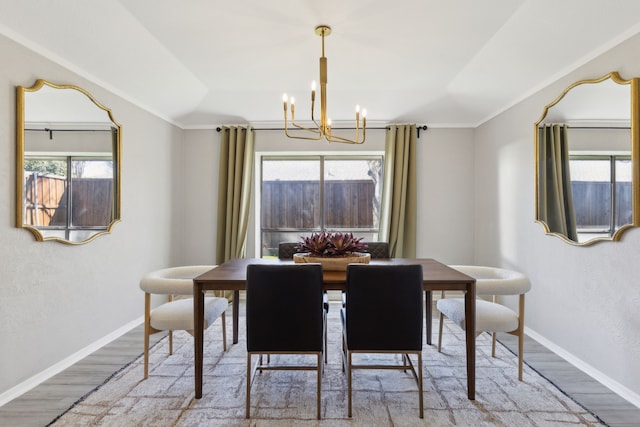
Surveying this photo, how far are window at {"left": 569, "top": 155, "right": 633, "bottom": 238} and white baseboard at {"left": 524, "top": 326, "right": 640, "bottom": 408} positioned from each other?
0.93 m

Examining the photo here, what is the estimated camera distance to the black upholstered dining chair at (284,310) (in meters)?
1.97

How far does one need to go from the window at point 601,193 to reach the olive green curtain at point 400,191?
5.88ft

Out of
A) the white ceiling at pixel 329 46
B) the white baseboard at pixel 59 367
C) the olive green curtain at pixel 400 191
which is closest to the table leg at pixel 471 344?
the white ceiling at pixel 329 46

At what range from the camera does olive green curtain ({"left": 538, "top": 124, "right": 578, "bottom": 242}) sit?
2689mm

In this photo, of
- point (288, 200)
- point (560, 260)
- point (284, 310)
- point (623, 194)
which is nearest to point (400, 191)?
point (288, 200)

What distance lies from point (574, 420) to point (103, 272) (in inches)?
136

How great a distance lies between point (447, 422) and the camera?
193cm

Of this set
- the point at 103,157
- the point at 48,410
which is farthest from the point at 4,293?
the point at 103,157

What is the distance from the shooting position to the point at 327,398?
2.18 m

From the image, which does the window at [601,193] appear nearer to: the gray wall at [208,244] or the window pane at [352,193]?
the gray wall at [208,244]

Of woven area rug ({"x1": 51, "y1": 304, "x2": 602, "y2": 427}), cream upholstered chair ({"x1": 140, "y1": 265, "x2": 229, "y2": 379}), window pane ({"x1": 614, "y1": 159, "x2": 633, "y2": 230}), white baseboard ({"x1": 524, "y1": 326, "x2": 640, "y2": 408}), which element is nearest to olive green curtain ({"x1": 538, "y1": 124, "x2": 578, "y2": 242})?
window pane ({"x1": 614, "y1": 159, "x2": 633, "y2": 230})

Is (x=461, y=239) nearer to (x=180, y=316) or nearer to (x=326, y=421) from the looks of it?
(x=326, y=421)

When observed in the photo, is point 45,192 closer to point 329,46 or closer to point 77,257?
point 77,257

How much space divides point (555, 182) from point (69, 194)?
375cm
